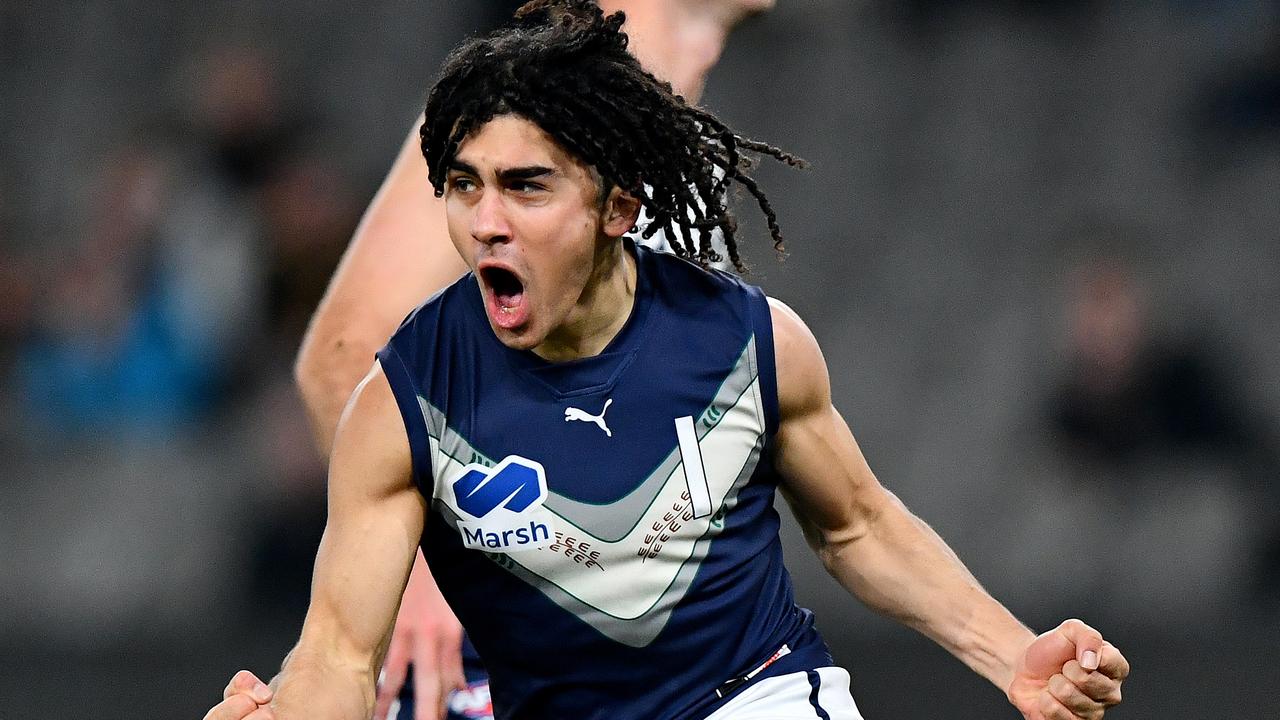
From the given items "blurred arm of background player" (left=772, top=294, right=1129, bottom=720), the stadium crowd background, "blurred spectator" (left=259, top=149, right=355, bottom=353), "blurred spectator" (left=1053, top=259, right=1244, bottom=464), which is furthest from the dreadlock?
"blurred spectator" (left=1053, top=259, right=1244, bottom=464)

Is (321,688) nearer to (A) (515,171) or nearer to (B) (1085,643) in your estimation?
(A) (515,171)

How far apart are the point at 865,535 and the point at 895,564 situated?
73 mm

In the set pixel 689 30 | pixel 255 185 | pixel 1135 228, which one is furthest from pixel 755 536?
pixel 1135 228

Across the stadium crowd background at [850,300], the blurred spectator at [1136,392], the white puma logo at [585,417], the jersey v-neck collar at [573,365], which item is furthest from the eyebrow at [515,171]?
the blurred spectator at [1136,392]

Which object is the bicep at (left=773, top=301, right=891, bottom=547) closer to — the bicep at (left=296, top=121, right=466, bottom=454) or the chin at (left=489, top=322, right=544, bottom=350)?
the chin at (left=489, top=322, right=544, bottom=350)

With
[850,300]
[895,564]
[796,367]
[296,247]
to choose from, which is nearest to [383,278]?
[796,367]

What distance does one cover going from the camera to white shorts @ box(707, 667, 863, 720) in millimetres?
3137

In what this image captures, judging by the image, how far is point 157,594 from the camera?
722 cm

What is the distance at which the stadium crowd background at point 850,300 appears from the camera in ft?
23.0

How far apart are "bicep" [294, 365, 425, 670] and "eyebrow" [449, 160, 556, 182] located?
360 mm

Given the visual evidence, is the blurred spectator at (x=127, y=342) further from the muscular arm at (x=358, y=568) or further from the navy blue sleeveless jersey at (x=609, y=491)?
the muscular arm at (x=358, y=568)

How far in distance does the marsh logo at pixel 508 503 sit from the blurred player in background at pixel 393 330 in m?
0.54

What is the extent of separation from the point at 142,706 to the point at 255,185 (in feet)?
7.09

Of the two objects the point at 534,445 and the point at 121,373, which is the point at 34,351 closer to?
the point at 121,373
